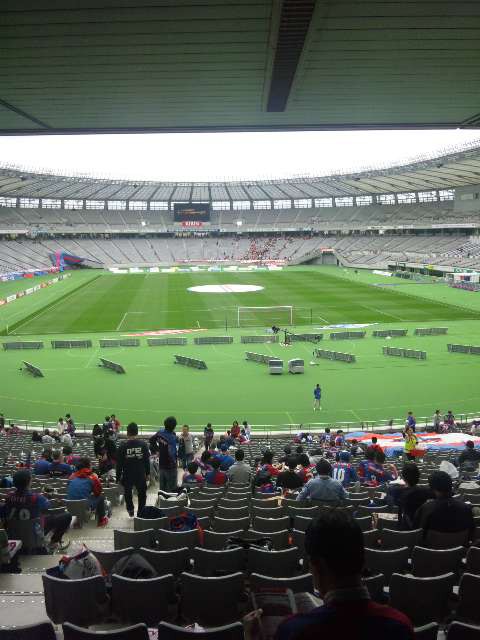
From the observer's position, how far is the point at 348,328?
4725 cm

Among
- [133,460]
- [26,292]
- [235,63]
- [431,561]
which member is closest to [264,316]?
[26,292]

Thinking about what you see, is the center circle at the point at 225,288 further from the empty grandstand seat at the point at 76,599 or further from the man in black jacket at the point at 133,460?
the empty grandstand seat at the point at 76,599

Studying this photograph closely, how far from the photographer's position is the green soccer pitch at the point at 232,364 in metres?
27.9

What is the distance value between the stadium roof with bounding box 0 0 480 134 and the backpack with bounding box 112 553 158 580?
6.53 metres

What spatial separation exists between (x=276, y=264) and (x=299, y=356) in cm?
8038

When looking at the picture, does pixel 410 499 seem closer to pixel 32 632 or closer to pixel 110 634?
pixel 110 634

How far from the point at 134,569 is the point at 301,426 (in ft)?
66.5

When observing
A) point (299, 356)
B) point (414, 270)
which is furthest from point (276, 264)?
point (299, 356)

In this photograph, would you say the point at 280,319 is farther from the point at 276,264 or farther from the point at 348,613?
the point at 276,264

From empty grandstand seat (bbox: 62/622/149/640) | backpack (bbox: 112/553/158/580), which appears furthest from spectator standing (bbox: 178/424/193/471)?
empty grandstand seat (bbox: 62/622/149/640)

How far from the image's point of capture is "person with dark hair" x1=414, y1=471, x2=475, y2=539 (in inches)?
236

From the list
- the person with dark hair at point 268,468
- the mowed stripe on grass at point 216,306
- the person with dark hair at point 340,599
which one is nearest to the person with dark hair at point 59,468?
the person with dark hair at point 268,468

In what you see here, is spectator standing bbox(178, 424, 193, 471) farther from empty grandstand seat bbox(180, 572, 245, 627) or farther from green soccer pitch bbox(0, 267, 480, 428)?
empty grandstand seat bbox(180, 572, 245, 627)

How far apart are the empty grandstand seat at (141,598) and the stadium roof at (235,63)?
21.8 feet
